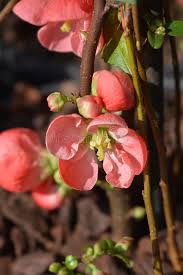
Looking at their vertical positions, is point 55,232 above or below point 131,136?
below

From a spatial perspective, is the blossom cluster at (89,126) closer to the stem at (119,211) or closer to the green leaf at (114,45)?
the green leaf at (114,45)

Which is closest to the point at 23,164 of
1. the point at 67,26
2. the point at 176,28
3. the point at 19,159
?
the point at 19,159

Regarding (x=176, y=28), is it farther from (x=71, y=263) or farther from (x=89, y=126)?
(x=71, y=263)

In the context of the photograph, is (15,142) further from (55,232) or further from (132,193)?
(55,232)

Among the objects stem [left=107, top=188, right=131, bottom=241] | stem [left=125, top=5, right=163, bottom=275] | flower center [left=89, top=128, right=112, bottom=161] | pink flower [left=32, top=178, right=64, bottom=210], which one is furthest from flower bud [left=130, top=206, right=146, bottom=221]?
flower center [left=89, top=128, right=112, bottom=161]

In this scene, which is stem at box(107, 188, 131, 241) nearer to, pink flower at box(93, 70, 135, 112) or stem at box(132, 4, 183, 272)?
stem at box(132, 4, 183, 272)

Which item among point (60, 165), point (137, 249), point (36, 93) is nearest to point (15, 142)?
point (60, 165)
